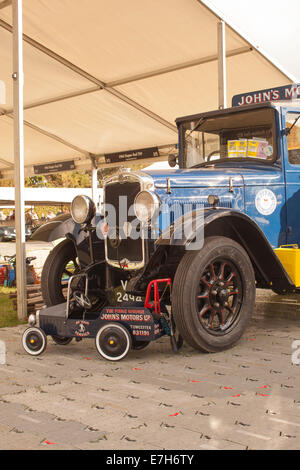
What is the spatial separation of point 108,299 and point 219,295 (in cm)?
107

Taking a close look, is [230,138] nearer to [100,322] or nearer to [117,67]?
[100,322]

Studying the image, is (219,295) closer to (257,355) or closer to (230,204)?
(257,355)

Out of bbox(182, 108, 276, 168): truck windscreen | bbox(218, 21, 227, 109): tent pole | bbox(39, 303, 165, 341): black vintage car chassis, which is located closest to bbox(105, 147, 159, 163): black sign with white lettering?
bbox(218, 21, 227, 109): tent pole

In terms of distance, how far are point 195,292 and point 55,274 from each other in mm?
1764

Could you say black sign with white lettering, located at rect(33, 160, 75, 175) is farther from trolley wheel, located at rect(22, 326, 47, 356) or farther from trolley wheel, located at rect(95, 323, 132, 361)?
trolley wheel, located at rect(95, 323, 132, 361)

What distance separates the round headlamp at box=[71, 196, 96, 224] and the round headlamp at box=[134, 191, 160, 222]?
0.62 metres

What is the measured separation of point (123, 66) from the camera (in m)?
8.82

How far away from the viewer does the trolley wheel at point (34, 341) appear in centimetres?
435

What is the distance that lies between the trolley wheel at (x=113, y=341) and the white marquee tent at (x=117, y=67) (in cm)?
196

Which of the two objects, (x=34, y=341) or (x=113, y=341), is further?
(x=34, y=341)

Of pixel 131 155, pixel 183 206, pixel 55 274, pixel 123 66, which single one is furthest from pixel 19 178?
pixel 131 155

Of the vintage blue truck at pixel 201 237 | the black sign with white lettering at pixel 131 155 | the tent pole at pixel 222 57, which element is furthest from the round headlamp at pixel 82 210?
the black sign with white lettering at pixel 131 155
